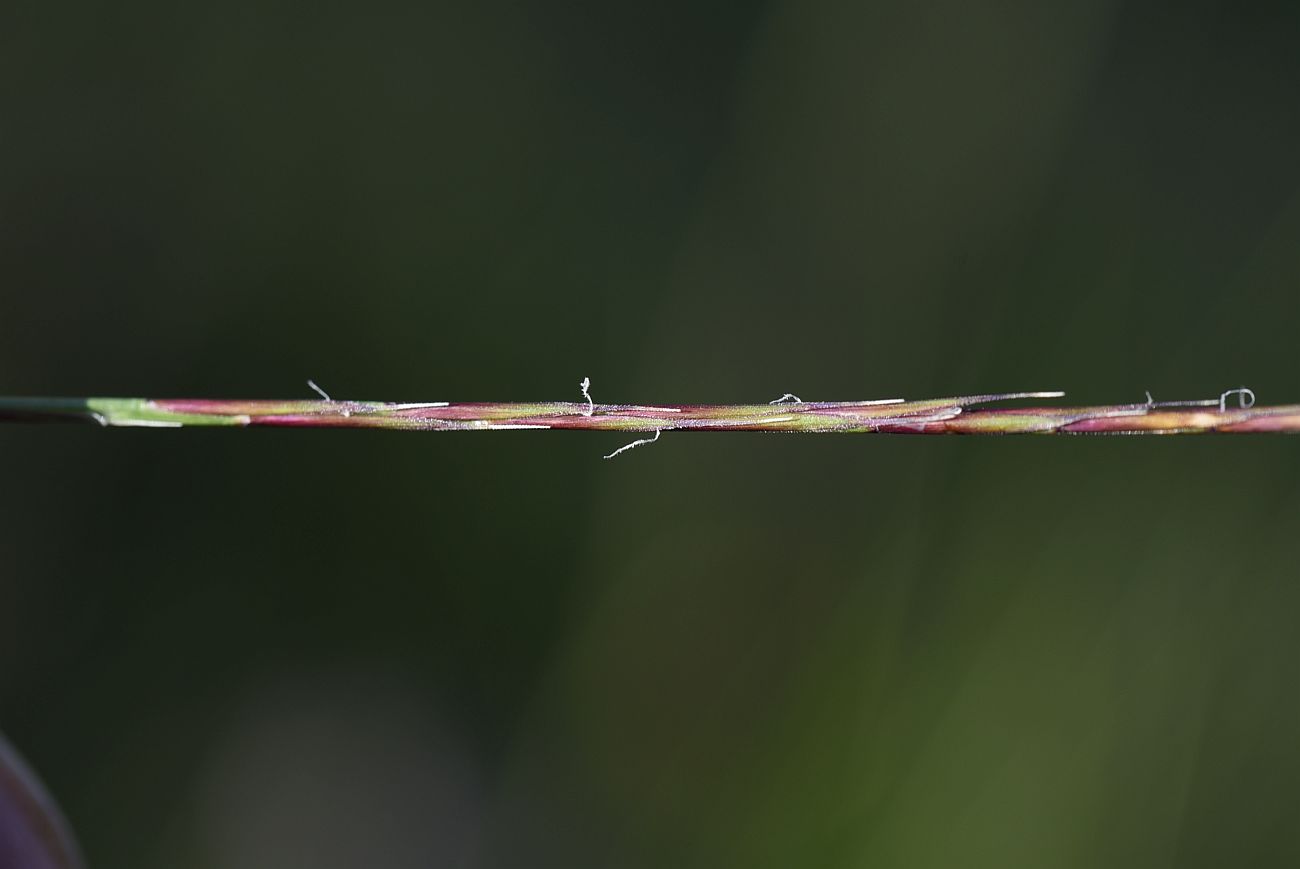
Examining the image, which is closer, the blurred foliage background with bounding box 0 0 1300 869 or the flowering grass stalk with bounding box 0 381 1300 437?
the flowering grass stalk with bounding box 0 381 1300 437

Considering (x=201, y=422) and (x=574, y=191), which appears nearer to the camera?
(x=201, y=422)

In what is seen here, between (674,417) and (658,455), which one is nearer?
(674,417)

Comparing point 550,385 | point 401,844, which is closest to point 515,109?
point 550,385

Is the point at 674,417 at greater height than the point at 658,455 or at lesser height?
lesser

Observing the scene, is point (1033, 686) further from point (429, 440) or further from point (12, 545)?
point (12, 545)
